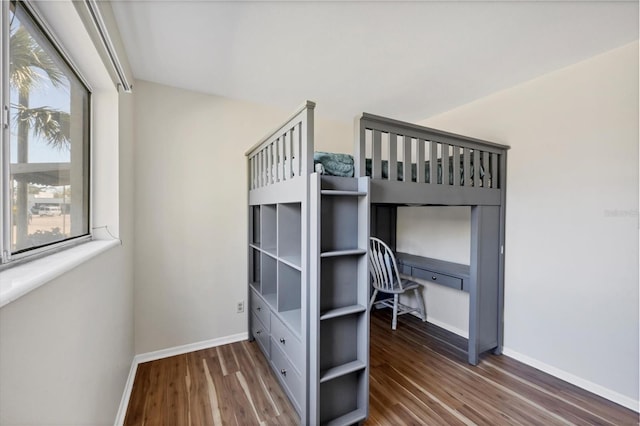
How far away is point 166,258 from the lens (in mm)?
2277

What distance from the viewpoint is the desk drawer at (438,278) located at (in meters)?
2.38

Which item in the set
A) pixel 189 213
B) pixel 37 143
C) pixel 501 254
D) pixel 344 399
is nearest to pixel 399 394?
pixel 344 399

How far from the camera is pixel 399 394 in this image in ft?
5.95

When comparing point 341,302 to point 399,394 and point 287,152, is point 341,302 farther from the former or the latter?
point 287,152

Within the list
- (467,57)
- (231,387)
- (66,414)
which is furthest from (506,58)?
(231,387)

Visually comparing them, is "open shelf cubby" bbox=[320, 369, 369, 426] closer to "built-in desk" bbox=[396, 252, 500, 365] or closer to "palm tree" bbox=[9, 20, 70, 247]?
"built-in desk" bbox=[396, 252, 500, 365]

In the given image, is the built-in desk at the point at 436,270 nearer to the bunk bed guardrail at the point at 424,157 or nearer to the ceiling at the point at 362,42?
the bunk bed guardrail at the point at 424,157

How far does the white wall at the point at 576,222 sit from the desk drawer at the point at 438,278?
441mm

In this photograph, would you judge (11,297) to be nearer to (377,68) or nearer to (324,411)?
(324,411)

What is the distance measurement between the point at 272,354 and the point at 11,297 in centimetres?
176

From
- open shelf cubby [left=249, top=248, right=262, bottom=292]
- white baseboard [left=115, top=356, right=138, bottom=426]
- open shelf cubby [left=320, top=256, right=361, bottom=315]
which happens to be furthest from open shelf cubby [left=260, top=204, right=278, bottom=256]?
white baseboard [left=115, top=356, right=138, bottom=426]

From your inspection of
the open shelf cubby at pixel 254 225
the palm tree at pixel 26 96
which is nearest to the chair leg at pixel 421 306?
the open shelf cubby at pixel 254 225

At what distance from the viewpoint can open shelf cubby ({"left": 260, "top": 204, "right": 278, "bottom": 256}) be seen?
2.24m

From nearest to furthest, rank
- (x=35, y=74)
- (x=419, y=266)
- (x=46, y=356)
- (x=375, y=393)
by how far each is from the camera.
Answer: (x=46, y=356) → (x=35, y=74) → (x=375, y=393) → (x=419, y=266)
